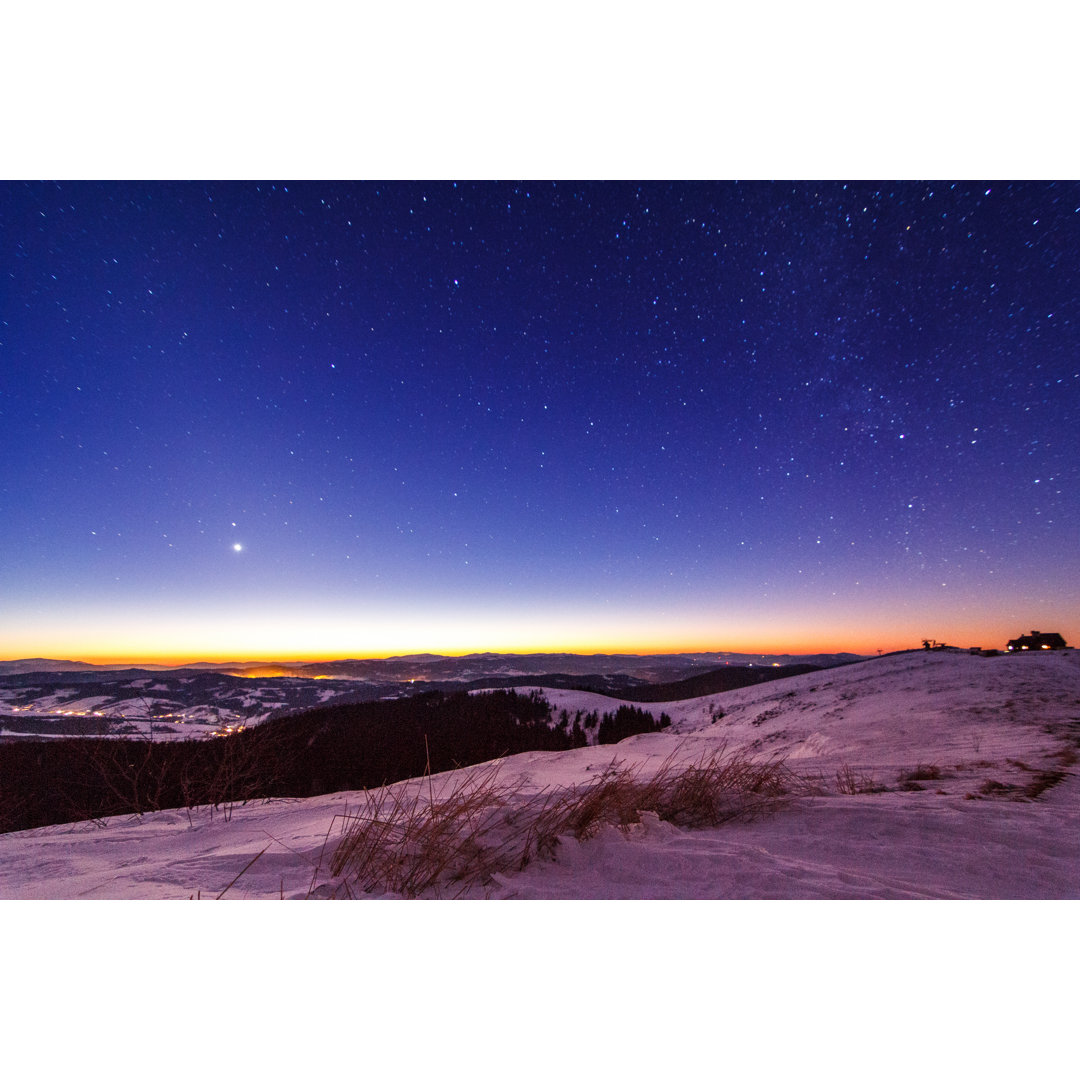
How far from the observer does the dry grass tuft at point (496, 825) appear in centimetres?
183

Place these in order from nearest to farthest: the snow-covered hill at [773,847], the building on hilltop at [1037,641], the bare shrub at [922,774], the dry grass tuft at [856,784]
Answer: the snow-covered hill at [773,847]
the dry grass tuft at [856,784]
the bare shrub at [922,774]
the building on hilltop at [1037,641]

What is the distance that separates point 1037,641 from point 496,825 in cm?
1558

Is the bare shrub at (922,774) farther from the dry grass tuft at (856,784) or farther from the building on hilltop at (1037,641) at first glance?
the building on hilltop at (1037,641)

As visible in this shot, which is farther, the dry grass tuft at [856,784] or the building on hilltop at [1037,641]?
the building on hilltop at [1037,641]

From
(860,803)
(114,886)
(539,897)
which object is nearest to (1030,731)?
(860,803)

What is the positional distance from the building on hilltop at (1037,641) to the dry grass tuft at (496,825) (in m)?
13.4

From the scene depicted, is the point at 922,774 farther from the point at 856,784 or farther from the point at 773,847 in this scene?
the point at 773,847

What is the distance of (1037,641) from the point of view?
11438 mm

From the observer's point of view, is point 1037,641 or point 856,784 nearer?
point 856,784

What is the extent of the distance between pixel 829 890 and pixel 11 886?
3515 millimetres

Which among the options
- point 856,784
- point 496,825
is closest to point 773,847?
point 496,825

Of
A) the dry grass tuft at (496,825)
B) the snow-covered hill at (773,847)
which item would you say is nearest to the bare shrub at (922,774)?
the snow-covered hill at (773,847)

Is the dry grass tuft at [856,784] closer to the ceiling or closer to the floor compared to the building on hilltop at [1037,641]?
closer to the floor

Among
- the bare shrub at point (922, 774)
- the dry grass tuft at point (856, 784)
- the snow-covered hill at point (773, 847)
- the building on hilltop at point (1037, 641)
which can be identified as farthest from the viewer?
the building on hilltop at point (1037, 641)
